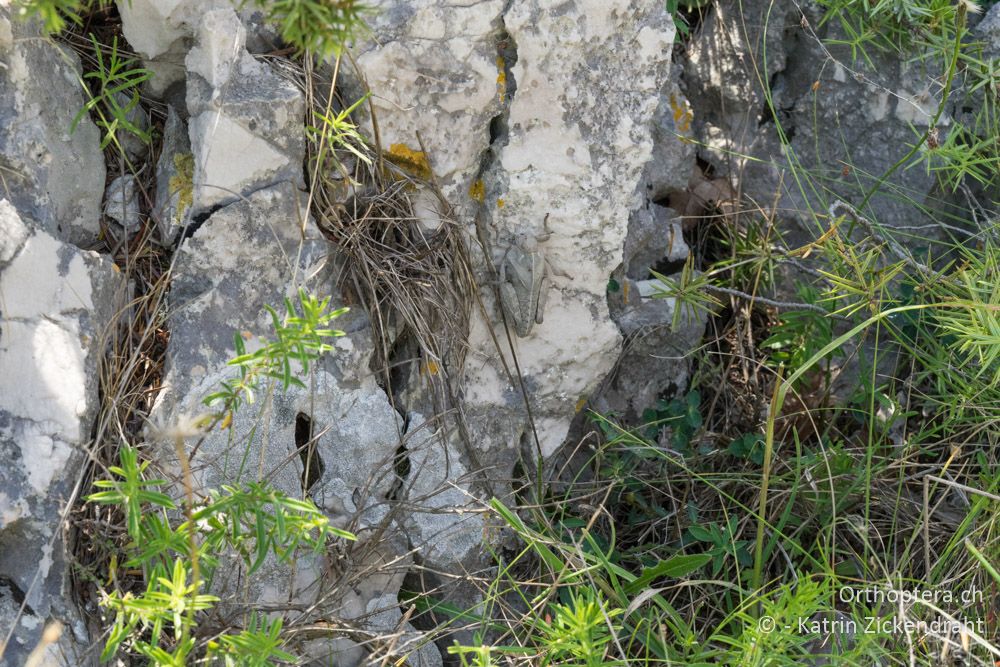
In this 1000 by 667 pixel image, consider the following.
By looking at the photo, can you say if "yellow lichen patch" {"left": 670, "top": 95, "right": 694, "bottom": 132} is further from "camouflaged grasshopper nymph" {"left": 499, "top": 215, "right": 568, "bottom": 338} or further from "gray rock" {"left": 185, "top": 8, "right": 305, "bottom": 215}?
"gray rock" {"left": 185, "top": 8, "right": 305, "bottom": 215}

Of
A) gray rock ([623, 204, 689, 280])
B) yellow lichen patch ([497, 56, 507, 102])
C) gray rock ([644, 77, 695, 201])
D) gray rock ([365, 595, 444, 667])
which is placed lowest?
gray rock ([365, 595, 444, 667])

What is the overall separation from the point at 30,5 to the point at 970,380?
2.02 m

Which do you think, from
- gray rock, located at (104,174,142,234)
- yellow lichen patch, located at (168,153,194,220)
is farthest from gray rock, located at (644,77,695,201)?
gray rock, located at (104,174,142,234)

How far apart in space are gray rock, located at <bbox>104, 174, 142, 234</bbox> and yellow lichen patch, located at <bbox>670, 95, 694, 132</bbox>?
4.51 ft

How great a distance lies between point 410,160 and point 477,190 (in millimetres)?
175

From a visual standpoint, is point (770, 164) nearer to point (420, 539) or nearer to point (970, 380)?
point (970, 380)

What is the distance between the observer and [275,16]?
4.24 feet

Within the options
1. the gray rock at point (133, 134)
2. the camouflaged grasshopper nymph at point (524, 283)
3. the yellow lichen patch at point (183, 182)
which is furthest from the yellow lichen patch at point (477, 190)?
the gray rock at point (133, 134)

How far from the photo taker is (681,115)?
2.50 metres

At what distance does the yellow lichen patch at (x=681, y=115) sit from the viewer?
2.48 meters

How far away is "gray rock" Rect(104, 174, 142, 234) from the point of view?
6.51ft

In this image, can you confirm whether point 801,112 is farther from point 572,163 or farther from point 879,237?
point 572,163

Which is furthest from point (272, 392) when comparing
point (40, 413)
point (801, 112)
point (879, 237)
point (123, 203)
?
point (801, 112)

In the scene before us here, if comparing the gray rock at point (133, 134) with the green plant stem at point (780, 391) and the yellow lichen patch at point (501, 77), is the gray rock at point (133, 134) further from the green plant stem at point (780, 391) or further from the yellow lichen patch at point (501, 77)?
the green plant stem at point (780, 391)
